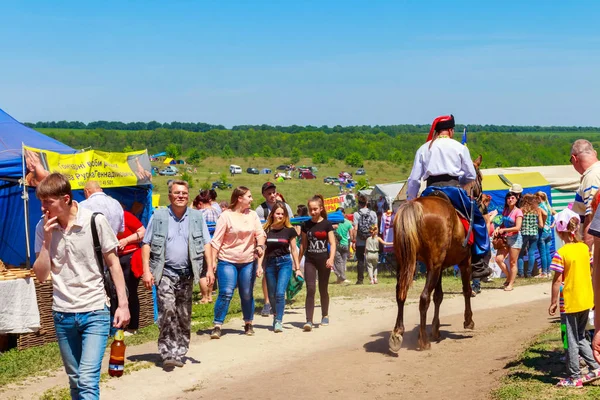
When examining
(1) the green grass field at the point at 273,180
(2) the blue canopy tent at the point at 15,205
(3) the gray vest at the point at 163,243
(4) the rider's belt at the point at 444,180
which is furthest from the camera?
(1) the green grass field at the point at 273,180

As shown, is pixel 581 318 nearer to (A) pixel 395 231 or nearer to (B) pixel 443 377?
(B) pixel 443 377

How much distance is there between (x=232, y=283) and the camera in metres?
11.0

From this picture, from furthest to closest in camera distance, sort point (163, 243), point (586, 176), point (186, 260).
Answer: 1. point (186, 260)
2. point (163, 243)
3. point (586, 176)

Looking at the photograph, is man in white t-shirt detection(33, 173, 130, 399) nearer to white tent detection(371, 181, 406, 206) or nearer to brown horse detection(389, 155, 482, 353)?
brown horse detection(389, 155, 482, 353)

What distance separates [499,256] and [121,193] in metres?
8.35

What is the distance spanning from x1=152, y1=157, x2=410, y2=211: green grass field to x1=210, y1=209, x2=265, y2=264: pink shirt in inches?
2428

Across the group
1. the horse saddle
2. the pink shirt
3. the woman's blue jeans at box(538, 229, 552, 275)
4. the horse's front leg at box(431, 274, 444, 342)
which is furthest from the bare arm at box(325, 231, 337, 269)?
the woman's blue jeans at box(538, 229, 552, 275)

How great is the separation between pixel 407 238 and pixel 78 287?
4.75m

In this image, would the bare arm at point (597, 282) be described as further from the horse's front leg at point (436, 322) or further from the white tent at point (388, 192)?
the white tent at point (388, 192)

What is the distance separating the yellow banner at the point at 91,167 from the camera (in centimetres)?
1138

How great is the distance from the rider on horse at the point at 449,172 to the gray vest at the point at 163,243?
2989 mm

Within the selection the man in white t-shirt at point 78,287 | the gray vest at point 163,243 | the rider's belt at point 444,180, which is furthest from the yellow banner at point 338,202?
the man in white t-shirt at point 78,287

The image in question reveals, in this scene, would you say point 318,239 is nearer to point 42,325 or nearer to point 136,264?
point 136,264

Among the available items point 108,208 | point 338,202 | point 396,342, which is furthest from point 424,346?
point 338,202
